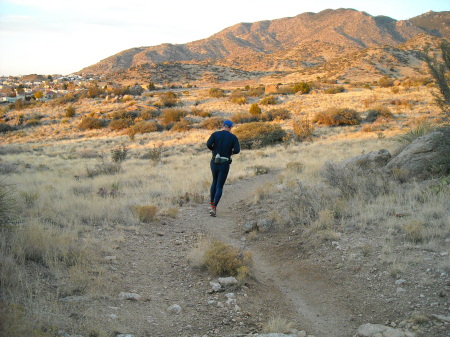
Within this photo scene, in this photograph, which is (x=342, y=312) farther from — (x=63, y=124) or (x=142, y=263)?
(x=63, y=124)

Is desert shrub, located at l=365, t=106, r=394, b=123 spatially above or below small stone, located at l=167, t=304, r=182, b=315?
above

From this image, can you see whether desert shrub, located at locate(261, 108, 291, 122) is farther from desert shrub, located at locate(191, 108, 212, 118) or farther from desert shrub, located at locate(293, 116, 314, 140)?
desert shrub, located at locate(293, 116, 314, 140)

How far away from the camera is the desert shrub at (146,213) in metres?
7.21

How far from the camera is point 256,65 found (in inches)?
3356

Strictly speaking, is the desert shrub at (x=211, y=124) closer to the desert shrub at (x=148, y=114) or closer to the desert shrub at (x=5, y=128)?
the desert shrub at (x=148, y=114)

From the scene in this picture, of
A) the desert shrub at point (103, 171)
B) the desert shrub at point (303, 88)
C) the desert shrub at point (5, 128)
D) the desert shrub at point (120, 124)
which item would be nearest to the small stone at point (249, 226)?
the desert shrub at point (103, 171)

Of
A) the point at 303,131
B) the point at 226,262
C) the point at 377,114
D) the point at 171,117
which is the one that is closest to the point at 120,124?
the point at 171,117

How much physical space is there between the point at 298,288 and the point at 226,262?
1.03m

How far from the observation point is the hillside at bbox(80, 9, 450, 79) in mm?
88500

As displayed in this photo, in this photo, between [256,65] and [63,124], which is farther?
[256,65]

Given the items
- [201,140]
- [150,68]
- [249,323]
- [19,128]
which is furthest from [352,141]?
[150,68]

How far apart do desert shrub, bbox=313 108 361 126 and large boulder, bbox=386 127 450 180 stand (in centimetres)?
1751

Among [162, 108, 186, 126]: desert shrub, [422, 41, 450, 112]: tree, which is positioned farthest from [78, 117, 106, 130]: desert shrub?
[422, 41, 450, 112]: tree

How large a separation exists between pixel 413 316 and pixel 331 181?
4531mm
